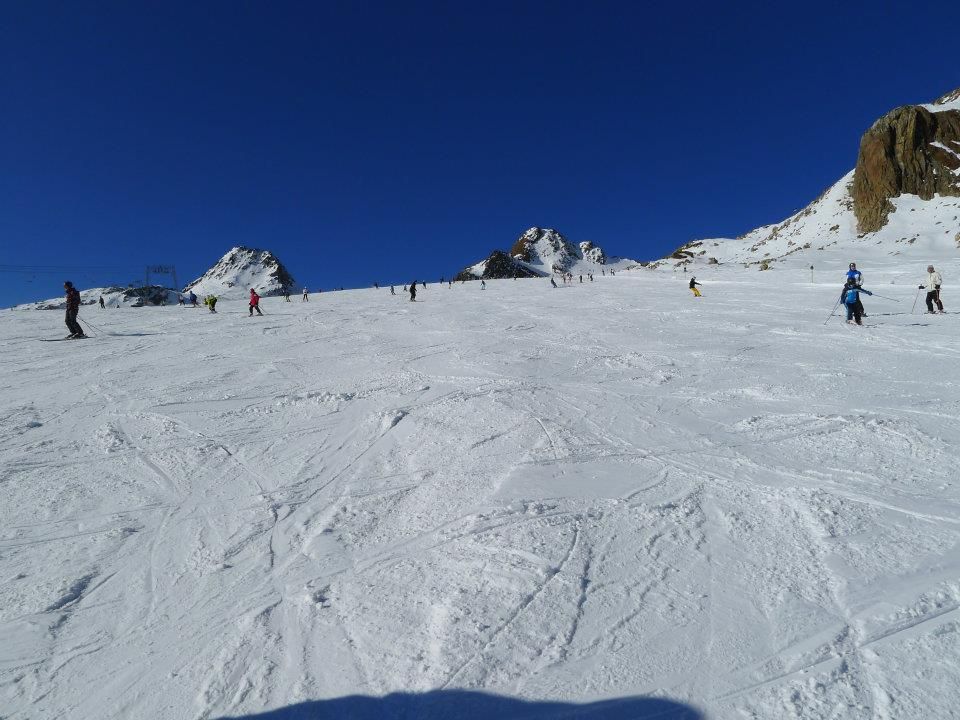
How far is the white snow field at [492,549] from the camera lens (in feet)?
8.16

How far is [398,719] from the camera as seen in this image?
2.33 meters

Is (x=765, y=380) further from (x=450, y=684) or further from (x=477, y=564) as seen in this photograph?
(x=450, y=684)

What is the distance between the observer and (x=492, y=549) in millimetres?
3475

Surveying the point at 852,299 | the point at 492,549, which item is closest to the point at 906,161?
the point at 852,299

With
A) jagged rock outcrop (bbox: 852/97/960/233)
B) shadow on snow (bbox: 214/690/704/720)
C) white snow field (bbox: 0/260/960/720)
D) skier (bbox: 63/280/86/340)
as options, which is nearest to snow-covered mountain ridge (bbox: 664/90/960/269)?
jagged rock outcrop (bbox: 852/97/960/233)

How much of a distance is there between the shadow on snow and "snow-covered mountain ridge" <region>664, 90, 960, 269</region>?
46.6m

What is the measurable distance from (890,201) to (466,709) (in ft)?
230

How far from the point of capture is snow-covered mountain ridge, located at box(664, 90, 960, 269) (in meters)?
43.5

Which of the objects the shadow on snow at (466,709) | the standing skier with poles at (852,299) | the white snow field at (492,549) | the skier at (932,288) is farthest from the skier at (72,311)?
the skier at (932,288)

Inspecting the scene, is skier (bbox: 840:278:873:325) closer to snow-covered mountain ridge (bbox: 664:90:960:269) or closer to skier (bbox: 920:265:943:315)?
skier (bbox: 920:265:943:315)

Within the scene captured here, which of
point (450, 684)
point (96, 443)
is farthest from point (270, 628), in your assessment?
point (96, 443)

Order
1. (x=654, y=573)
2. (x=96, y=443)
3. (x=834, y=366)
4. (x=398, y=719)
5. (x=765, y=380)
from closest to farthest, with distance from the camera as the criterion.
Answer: (x=398, y=719)
(x=654, y=573)
(x=96, y=443)
(x=765, y=380)
(x=834, y=366)

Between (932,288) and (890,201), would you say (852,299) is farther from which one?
(890,201)

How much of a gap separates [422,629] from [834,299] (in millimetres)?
21472
